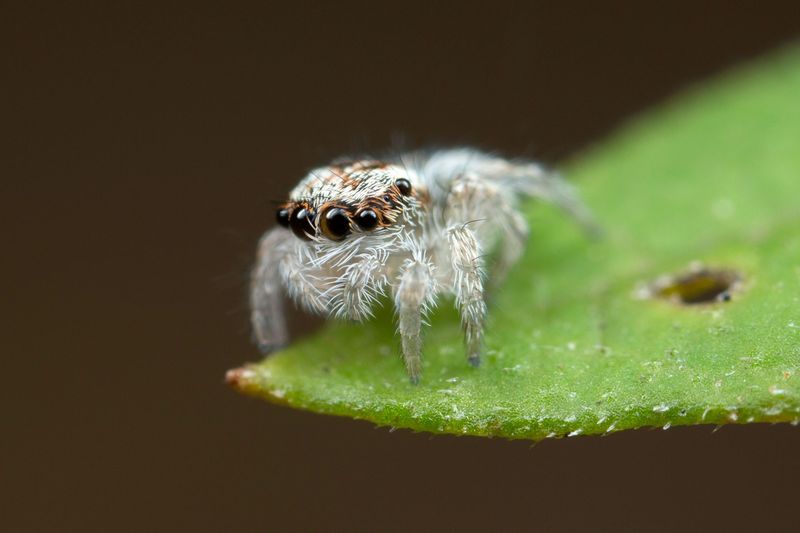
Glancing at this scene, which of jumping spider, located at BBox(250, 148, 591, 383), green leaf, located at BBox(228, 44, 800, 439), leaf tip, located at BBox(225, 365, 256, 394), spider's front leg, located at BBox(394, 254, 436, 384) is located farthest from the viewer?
jumping spider, located at BBox(250, 148, 591, 383)

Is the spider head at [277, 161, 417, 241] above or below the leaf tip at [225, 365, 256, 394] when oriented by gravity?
above

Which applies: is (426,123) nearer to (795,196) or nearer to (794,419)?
(795,196)

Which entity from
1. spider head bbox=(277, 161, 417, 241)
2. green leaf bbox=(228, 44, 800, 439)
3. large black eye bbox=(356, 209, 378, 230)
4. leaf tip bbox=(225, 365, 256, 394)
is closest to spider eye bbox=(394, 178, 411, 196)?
spider head bbox=(277, 161, 417, 241)

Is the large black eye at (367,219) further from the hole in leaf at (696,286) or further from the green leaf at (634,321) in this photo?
the hole in leaf at (696,286)

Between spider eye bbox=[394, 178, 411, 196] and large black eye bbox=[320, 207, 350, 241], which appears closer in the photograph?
large black eye bbox=[320, 207, 350, 241]

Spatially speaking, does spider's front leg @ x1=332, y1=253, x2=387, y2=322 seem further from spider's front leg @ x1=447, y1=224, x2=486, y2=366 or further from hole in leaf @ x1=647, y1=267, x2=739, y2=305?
hole in leaf @ x1=647, y1=267, x2=739, y2=305
